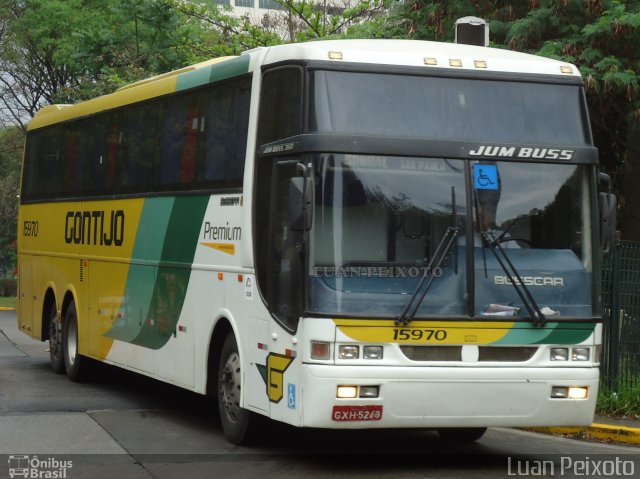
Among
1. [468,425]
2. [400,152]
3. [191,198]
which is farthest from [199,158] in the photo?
[468,425]

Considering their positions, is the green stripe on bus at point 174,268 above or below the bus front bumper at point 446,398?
above

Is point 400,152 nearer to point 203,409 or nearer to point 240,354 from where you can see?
point 240,354

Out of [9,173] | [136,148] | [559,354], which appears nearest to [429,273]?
[559,354]

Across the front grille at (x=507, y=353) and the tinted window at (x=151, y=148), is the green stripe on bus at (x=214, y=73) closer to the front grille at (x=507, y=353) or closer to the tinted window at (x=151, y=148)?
the tinted window at (x=151, y=148)

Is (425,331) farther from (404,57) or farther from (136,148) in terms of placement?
(136,148)

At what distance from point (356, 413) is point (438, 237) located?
1.50 meters

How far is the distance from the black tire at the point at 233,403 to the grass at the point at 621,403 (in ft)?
13.8

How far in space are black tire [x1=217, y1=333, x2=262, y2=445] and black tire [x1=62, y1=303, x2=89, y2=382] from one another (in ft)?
18.2

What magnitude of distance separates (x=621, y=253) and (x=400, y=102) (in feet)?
15.3

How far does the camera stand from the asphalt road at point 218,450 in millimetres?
10109

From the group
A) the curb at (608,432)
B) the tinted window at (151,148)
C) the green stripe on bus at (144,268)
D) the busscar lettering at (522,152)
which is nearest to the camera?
the busscar lettering at (522,152)

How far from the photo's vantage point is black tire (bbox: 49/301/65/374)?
17.7 metres

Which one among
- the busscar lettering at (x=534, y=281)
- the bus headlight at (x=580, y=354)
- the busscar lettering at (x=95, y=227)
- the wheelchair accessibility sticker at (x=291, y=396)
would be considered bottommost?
the wheelchair accessibility sticker at (x=291, y=396)

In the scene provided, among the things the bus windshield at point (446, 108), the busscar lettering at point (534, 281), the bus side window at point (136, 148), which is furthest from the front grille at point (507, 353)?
the bus side window at point (136, 148)
